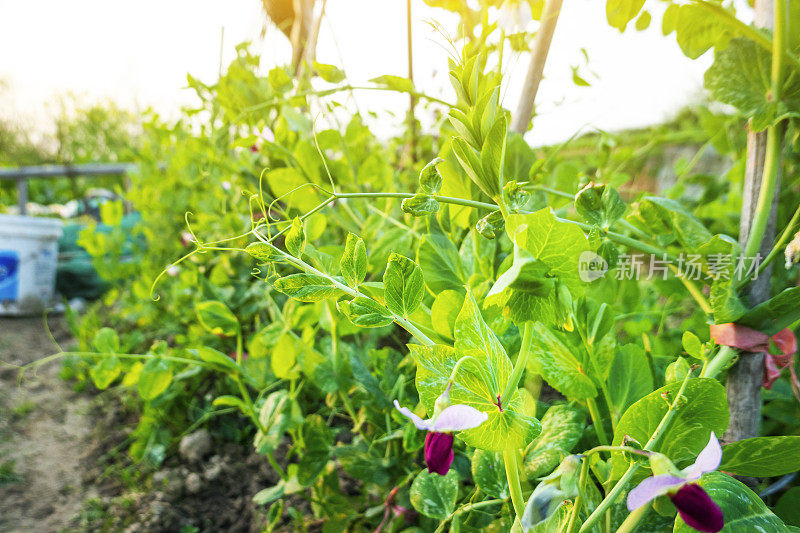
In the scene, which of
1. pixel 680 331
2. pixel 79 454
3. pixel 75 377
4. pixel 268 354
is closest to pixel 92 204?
pixel 75 377

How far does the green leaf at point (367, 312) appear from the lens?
1.07 ft

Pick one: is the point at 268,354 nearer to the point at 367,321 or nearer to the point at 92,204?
the point at 367,321

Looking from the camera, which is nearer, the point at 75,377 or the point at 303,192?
the point at 303,192

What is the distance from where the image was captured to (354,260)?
1.17 ft

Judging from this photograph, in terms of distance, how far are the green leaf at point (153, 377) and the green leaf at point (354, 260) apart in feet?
1.47

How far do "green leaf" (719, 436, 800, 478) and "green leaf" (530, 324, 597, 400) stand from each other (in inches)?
4.0

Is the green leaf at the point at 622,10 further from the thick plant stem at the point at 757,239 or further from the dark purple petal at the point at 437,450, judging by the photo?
the dark purple petal at the point at 437,450

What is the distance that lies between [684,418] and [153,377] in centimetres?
64

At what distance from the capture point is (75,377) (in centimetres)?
170

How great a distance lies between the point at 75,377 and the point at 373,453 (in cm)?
154

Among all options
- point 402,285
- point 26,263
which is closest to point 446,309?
point 402,285

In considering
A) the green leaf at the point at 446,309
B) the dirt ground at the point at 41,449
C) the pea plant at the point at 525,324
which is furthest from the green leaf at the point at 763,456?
the dirt ground at the point at 41,449

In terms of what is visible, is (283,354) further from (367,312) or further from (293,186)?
(367,312)

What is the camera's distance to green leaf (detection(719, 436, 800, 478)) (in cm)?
32
